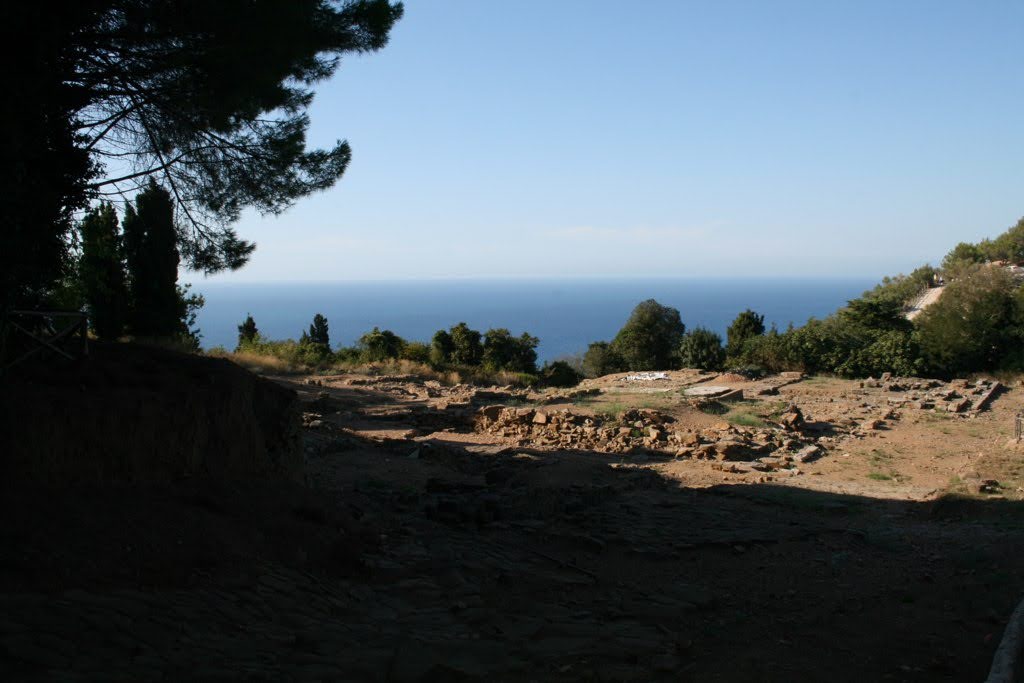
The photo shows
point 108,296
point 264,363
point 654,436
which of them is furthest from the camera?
point 264,363

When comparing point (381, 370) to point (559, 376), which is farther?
point (559, 376)

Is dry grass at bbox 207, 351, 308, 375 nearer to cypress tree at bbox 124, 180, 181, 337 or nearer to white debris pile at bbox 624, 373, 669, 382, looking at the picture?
cypress tree at bbox 124, 180, 181, 337

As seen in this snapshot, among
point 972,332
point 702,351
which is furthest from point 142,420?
point 702,351

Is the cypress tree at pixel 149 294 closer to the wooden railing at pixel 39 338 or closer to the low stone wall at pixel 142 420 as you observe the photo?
the wooden railing at pixel 39 338

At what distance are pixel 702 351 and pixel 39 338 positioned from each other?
85.8ft

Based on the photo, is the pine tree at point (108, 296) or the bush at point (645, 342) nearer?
the pine tree at point (108, 296)

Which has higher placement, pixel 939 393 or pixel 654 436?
pixel 939 393

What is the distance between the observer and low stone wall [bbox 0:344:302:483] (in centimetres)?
500

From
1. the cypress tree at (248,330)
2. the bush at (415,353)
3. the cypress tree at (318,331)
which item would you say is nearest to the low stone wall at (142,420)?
the bush at (415,353)

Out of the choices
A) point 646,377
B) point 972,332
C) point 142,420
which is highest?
point 972,332

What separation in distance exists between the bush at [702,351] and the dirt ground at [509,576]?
59.3ft

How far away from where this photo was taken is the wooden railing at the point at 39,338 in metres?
5.71

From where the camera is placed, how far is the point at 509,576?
248 inches

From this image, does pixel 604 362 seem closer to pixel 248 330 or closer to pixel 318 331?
pixel 318 331
